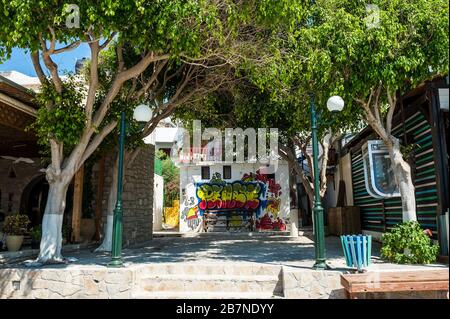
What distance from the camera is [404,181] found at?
7.86 meters

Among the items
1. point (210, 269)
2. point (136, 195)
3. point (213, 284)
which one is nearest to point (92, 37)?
point (210, 269)

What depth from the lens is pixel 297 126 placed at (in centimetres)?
1119

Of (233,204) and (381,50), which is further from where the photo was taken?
(233,204)

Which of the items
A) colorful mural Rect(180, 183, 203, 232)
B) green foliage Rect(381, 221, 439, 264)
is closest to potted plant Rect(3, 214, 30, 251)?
green foliage Rect(381, 221, 439, 264)

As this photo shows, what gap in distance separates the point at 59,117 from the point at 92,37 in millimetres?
1757

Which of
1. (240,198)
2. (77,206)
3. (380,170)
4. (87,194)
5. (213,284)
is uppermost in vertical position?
(380,170)

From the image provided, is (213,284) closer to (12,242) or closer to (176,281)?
(176,281)

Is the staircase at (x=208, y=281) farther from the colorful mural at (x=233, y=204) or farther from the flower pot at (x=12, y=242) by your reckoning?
the colorful mural at (x=233, y=204)

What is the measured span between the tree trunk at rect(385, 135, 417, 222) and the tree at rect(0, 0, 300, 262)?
3.58m

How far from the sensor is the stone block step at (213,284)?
689 cm

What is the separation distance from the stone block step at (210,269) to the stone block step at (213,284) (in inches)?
8.2

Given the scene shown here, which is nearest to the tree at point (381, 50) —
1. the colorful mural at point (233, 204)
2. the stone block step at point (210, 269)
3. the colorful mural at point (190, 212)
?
the stone block step at point (210, 269)

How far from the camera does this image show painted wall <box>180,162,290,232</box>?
69.6 ft
